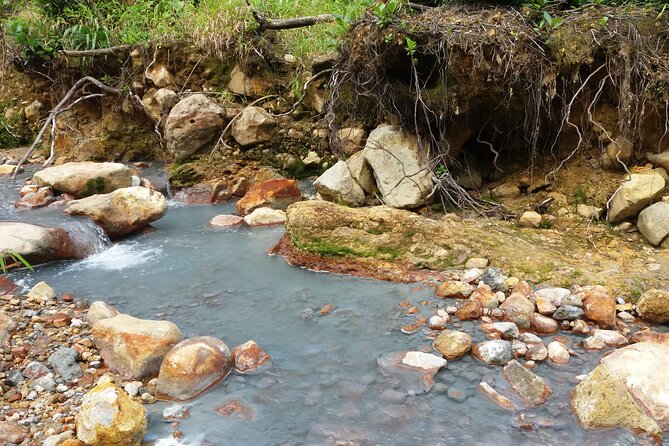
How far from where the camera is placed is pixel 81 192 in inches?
Answer: 221

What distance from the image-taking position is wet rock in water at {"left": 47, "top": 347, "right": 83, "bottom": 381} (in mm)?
2609

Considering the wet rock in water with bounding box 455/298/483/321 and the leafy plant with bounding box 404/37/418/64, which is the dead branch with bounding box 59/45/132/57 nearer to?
the leafy plant with bounding box 404/37/418/64

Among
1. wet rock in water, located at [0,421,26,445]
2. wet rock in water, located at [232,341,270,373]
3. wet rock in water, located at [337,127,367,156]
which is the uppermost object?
wet rock in water, located at [337,127,367,156]

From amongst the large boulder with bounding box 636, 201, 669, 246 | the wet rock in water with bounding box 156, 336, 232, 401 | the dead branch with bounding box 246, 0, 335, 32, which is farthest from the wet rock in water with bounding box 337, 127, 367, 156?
the wet rock in water with bounding box 156, 336, 232, 401

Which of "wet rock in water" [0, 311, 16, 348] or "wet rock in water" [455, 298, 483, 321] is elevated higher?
"wet rock in water" [0, 311, 16, 348]

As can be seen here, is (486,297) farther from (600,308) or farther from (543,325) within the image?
(600,308)

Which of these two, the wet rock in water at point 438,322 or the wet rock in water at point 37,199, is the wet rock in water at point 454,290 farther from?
the wet rock in water at point 37,199

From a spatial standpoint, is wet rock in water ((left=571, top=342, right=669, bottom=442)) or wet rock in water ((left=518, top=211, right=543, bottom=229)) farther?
wet rock in water ((left=518, top=211, right=543, bottom=229))

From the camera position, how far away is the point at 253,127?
646cm

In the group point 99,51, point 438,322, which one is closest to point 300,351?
point 438,322

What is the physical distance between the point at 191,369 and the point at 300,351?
1.99ft

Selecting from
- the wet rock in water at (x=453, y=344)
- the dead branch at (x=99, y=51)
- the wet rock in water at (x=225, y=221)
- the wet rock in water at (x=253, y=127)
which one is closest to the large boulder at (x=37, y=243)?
the wet rock in water at (x=225, y=221)

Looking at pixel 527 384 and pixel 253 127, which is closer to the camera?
pixel 527 384

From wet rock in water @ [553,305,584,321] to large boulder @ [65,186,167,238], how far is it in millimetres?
3801
